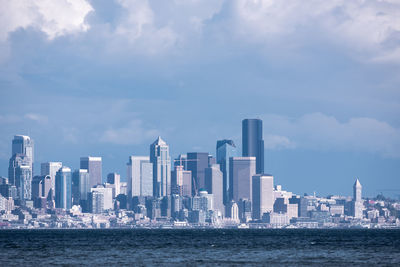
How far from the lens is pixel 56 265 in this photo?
109 meters

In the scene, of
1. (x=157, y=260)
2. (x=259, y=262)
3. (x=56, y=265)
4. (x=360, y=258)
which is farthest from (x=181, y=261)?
(x=360, y=258)

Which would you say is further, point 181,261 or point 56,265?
point 181,261

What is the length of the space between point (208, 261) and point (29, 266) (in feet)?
87.9

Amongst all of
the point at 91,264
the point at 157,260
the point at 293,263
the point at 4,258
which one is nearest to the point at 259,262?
the point at 293,263

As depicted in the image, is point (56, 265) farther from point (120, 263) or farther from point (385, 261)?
point (385, 261)

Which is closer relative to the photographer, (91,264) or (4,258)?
(91,264)

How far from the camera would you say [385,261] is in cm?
11519

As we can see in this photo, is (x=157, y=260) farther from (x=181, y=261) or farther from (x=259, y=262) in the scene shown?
(x=259, y=262)

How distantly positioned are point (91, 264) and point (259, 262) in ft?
80.4

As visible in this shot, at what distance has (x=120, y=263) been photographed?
113625 millimetres

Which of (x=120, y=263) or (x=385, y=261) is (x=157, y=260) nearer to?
(x=120, y=263)

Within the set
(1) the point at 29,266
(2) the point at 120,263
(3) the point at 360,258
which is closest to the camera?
(1) the point at 29,266

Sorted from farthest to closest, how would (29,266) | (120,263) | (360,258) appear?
(360,258) → (120,263) → (29,266)

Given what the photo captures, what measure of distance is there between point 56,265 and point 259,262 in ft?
96.4
